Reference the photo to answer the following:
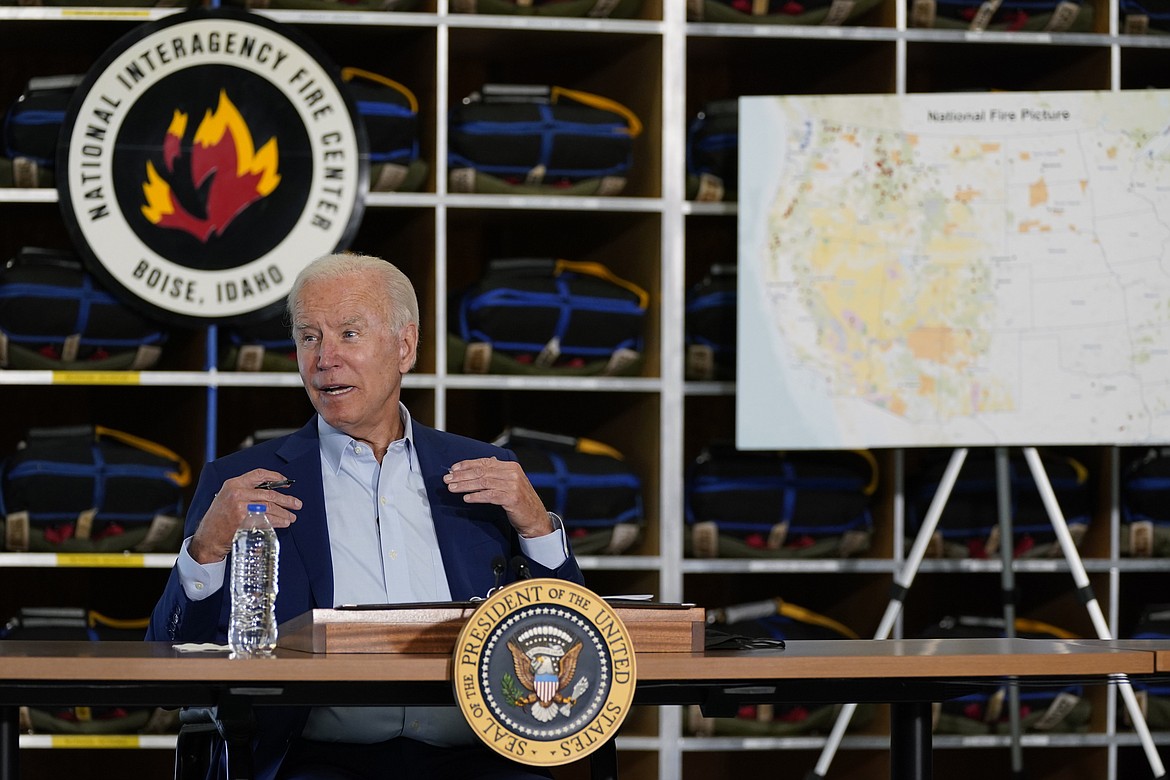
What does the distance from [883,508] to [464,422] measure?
1.14 meters

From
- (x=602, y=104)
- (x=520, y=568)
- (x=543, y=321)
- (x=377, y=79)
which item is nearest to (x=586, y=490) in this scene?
(x=543, y=321)

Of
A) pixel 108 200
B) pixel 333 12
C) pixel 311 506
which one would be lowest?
pixel 311 506

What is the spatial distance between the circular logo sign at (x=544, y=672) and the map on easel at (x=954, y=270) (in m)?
1.66

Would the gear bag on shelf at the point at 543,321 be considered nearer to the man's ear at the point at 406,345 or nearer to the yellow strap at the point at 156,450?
the yellow strap at the point at 156,450

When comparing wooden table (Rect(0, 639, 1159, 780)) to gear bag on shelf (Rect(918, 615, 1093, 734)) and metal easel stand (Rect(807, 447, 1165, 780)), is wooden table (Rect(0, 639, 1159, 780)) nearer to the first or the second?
metal easel stand (Rect(807, 447, 1165, 780))

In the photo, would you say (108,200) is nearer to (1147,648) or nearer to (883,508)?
(883,508)

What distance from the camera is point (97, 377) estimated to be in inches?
129

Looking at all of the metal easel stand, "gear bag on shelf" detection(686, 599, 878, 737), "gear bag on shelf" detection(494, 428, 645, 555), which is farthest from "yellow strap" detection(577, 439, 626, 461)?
the metal easel stand

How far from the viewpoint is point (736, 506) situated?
11.1ft

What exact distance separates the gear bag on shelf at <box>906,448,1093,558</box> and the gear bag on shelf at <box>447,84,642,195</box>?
1072 millimetres

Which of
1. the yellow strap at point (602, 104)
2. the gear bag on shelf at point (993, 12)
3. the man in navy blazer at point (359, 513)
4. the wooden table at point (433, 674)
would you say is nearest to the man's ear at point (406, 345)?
the man in navy blazer at point (359, 513)

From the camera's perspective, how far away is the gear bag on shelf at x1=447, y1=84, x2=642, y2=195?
3385mm

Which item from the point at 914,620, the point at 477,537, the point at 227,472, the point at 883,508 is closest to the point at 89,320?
the point at 227,472

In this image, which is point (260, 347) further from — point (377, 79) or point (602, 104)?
point (602, 104)
